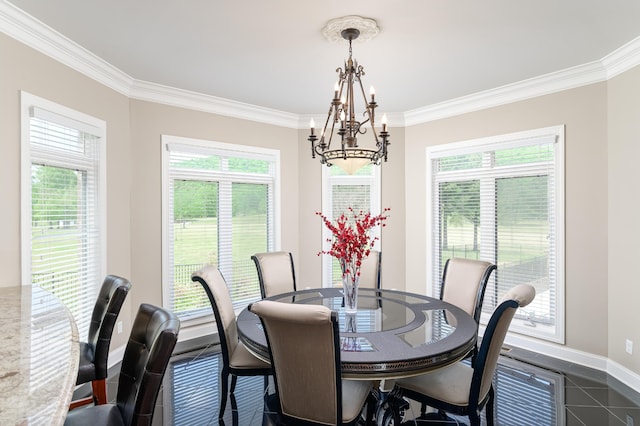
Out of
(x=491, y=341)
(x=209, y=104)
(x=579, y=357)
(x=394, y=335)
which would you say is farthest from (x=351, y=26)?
(x=579, y=357)

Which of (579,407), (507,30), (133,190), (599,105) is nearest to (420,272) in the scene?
(579,407)

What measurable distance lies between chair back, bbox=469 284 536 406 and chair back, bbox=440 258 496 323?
0.90 m

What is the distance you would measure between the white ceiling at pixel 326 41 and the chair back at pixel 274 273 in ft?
5.89

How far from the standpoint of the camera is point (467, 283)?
3.15 m

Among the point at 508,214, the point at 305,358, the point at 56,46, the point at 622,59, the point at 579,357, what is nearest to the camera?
the point at 305,358

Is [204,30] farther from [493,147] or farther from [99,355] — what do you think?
[493,147]

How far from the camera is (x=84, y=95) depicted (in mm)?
3203

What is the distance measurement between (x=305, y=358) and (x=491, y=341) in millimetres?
1000

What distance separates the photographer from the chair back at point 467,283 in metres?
2.99

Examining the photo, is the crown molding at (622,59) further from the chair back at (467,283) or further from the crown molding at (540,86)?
the chair back at (467,283)

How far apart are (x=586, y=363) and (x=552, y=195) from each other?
5.35 ft

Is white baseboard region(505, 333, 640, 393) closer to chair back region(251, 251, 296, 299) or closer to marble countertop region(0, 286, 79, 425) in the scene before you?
chair back region(251, 251, 296, 299)

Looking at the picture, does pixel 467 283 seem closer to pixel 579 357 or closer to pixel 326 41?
pixel 579 357

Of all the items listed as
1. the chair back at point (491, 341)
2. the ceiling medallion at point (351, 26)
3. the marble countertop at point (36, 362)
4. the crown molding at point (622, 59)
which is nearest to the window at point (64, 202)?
the marble countertop at point (36, 362)
